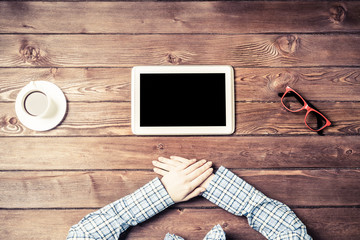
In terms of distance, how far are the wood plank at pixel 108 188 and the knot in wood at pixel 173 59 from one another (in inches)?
14.6

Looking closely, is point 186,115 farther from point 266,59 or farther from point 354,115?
point 354,115

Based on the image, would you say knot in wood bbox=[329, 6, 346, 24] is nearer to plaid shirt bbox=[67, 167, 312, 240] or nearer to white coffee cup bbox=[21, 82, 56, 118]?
plaid shirt bbox=[67, 167, 312, 240]

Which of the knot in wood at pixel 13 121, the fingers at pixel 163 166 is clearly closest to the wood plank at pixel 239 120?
the knot in wood at pixel 13 121

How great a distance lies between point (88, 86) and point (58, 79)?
10 centimetres

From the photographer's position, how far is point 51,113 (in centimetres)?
93

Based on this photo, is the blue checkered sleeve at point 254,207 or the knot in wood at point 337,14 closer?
the blue checkered sleeve at point 254,207

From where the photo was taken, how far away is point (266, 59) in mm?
982

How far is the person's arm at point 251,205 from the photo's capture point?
2.89 feet

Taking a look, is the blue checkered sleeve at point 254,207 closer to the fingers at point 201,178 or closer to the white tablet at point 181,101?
the fingers at point 201,178

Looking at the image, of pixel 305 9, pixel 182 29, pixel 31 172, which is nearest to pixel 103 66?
pixel 182 29

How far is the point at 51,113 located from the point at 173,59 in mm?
424

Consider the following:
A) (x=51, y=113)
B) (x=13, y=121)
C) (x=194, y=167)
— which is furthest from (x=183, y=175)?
(x=13, y=121)

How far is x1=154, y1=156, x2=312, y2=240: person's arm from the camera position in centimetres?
88

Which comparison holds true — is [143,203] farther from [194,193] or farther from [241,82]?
[241,82]
